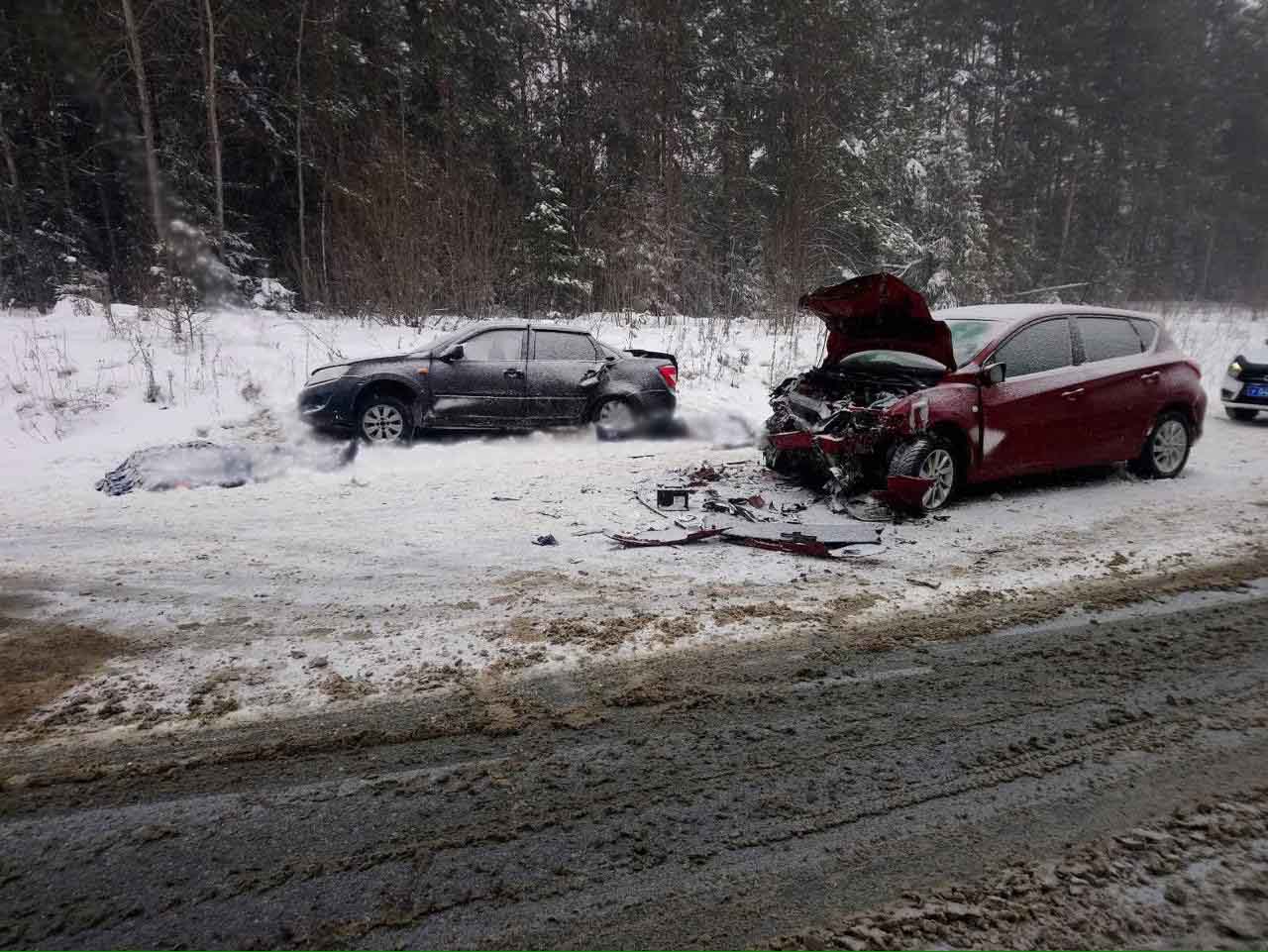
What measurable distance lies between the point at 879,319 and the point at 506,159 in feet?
58.8

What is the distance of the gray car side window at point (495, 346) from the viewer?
27.8 feet

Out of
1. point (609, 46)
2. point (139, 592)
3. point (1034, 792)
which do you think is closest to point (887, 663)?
point (1034, 792)

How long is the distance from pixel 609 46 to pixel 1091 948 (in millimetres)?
24802

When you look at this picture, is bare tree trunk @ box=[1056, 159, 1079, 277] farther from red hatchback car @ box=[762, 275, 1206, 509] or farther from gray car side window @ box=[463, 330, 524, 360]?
gray car side window @ box=[463, 330, 524, 360]

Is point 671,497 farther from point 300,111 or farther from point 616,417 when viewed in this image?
point 300,111

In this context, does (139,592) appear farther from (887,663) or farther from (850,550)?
(850,550)

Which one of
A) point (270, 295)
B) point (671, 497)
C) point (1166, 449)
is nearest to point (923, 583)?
point (671, 497)

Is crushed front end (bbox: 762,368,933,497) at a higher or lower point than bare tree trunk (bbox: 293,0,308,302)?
lower

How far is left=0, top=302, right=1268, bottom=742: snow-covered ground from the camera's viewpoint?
3273 millimetres

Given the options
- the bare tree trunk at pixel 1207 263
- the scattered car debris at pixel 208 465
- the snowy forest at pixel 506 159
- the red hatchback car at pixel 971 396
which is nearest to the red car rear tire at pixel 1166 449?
the red hatchback car at pixel 971 396

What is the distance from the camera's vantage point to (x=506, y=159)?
21.1m

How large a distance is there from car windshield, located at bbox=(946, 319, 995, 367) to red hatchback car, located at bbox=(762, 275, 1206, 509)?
0.02 m

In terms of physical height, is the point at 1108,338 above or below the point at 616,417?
above

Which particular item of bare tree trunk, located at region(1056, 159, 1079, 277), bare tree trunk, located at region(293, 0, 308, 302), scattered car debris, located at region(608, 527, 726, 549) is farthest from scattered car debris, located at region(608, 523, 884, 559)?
bare tree trunk, located at region(1056, 159, 1079, 277)
